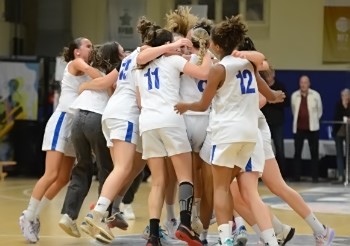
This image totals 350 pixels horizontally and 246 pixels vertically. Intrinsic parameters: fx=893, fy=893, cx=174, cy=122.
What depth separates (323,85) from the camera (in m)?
17.7

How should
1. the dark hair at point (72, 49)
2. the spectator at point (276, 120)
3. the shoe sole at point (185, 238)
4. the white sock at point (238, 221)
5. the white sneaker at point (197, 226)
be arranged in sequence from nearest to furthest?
the shoe sole at point (185, 238)
the white sneaker at point (197, 226)
the white sock at point (238, 221)
the dark hair at point (72, 49)
the spectator at point (276, 120)

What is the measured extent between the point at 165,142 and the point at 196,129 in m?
0.31

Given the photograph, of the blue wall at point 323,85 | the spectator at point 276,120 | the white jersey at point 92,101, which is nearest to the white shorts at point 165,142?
the white jersey at point 92,101

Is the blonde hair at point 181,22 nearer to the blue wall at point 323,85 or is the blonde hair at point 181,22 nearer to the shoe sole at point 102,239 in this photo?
the shoe sole at point 102,239

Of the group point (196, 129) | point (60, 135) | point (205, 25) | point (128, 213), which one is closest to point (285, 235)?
point (196, 129)

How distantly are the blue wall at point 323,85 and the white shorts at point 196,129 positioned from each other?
34.1 ft

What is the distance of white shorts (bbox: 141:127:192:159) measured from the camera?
693 cm

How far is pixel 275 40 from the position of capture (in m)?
19.1

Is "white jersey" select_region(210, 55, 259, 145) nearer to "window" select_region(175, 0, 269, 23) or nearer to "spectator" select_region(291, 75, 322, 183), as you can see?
"spectator" select_region(291, 75, 322, 183)

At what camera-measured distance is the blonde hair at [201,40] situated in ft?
23.1

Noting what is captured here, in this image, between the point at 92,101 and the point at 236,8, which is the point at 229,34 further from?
the point at 236,8

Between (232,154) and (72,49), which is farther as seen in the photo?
(72,49)

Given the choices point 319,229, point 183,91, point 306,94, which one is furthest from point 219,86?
point 306,94

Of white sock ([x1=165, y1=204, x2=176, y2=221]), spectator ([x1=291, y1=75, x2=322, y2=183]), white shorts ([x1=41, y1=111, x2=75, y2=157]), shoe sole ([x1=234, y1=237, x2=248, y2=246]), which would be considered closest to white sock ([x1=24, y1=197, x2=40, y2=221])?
white shorts ([x1=41, y1=111, x2=75, y2=157])
